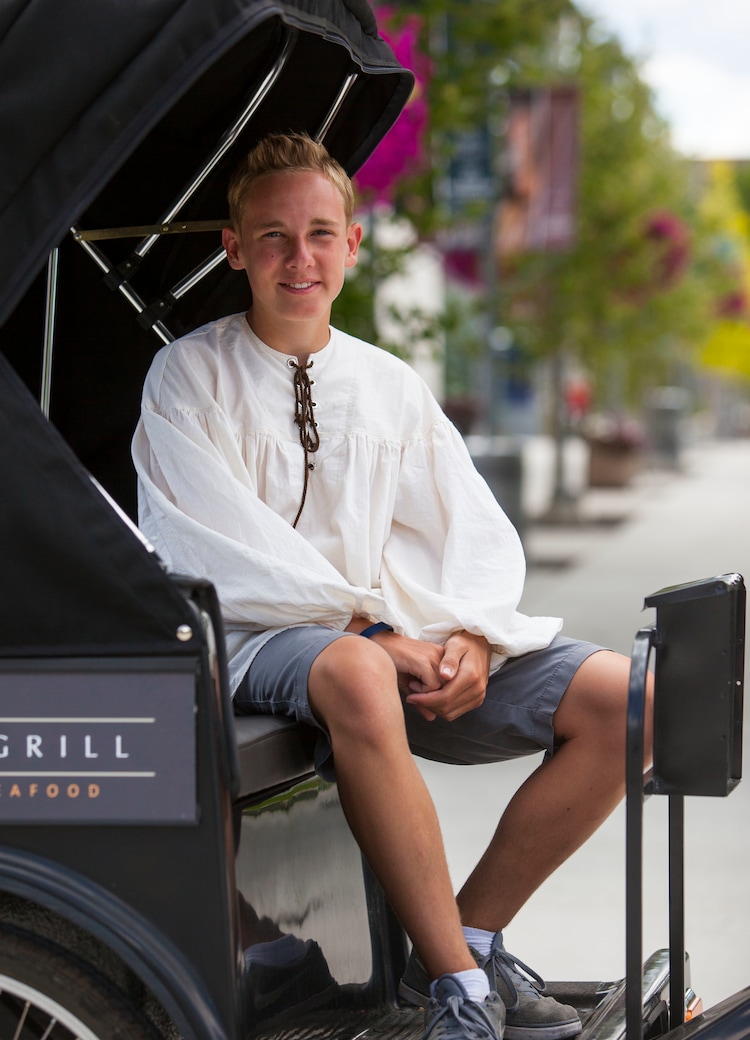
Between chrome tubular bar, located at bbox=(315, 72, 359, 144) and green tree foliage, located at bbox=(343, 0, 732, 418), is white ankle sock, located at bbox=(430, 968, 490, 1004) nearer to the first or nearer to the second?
chrome tubular bar, located at bbox=(315, 72, 359, 144)

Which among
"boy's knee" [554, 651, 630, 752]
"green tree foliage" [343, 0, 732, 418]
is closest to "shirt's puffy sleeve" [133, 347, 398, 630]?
"boy's knee" [554, 651, 630, 752]

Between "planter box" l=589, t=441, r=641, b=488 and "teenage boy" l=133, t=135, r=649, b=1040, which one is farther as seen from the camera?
"planter box" l=589, t=441, r=641, b=488

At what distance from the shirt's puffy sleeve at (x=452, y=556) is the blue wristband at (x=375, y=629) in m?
0.05

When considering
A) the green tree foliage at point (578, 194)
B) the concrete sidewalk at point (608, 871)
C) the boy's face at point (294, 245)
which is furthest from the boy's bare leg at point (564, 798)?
the green tree foliage at point (578, 194)

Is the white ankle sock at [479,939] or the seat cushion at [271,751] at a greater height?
the seat cushion at [271,751]

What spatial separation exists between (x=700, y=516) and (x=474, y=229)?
632 centimetres

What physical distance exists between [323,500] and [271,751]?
0.59 metres

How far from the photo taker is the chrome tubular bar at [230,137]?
2.98 meters

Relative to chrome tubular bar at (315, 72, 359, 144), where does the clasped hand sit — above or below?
below

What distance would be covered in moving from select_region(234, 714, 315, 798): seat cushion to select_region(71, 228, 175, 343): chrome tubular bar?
44.1 inches

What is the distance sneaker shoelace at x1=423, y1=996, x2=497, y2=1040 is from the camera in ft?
7.43

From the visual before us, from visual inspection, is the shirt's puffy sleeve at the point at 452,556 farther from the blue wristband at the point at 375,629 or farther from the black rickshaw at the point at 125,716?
the black rickshaw at the point at 125,716

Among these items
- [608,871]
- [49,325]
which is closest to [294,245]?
[49,325]

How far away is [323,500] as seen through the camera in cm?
277
